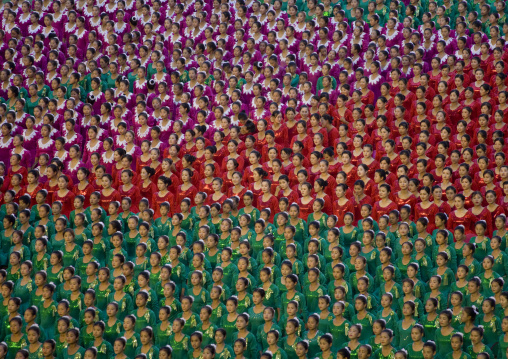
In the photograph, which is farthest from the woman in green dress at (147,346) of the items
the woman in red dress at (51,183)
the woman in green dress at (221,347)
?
the woman in red dress at (51,183)

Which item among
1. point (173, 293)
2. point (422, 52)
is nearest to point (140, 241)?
point (173, 293)

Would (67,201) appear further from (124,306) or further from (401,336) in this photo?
(401,336)

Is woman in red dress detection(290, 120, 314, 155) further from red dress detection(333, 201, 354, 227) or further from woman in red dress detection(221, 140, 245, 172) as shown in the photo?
red dress detection(333, 201, 354, 227)

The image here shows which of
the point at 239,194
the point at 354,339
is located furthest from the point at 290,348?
the point at 239,194

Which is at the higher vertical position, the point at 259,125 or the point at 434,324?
the point at 259,125

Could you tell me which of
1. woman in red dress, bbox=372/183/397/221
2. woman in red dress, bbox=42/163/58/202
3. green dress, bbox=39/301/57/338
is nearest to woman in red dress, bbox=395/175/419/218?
woman in red dress, bbox=372/183/397/221

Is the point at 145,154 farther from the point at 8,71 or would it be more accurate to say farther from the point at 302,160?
the point at 8,71
